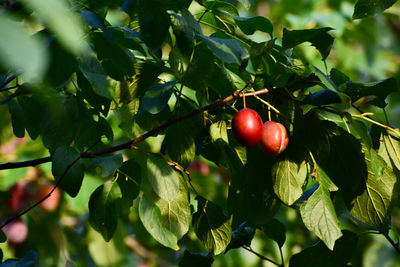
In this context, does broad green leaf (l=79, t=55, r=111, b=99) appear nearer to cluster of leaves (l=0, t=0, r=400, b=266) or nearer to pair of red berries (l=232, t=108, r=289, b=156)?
cluster of leaves (l=0, t=0, r=400, b=266)

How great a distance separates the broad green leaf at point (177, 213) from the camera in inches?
30.4

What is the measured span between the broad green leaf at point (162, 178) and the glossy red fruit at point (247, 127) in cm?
10

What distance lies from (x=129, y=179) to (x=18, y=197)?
100 centimetres

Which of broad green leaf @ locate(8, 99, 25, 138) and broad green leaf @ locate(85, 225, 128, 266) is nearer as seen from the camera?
broad green leaf @ locate(8, 99, 25, 138)

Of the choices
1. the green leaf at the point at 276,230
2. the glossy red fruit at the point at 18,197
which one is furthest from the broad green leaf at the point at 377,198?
the glossy red fruit at the point at 18,197

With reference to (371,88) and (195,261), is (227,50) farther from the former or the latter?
(195,261)

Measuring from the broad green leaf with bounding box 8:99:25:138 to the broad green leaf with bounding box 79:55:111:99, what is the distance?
21 cm

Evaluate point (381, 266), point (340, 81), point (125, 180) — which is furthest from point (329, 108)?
point (381, 266)

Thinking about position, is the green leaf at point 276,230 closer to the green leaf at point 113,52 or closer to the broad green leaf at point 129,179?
the broad green leaf at point 129,179

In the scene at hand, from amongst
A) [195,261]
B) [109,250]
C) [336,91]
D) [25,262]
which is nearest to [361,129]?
[336,91]

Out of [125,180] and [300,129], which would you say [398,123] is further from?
[125,180]

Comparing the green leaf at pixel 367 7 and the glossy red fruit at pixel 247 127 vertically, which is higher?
the green leaf at pixel 367 7

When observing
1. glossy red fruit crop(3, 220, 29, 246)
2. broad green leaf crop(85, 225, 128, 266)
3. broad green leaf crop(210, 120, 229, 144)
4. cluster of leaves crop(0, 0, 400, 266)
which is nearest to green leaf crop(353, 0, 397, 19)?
cluster of leaves crop(0, 0, 400, 266)

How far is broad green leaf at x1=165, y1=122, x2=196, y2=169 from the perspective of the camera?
0.74m
